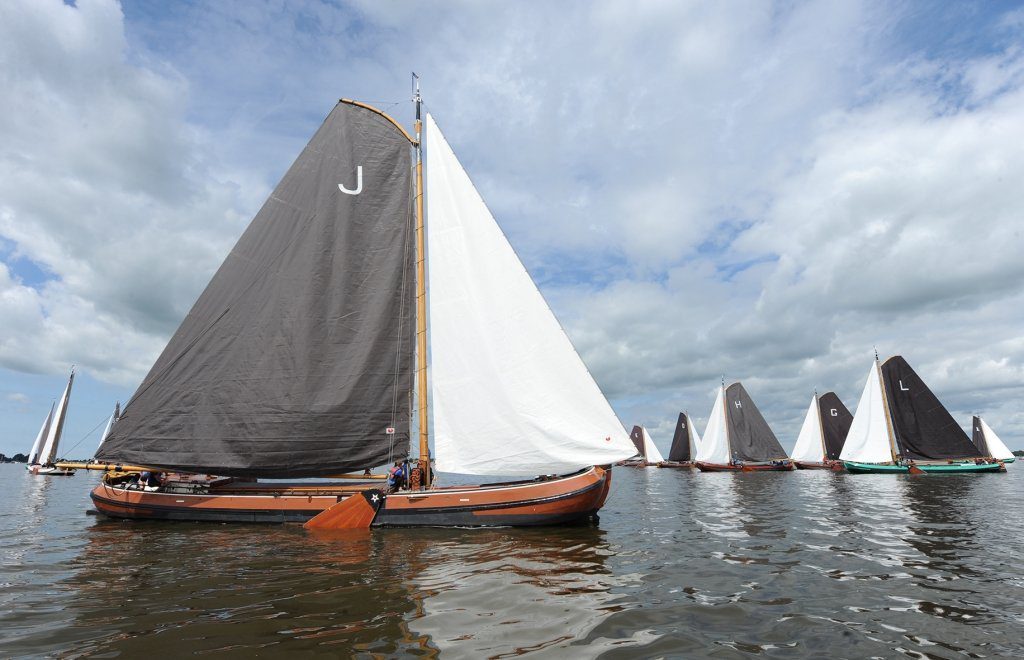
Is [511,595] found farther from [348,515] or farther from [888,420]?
[888,420]

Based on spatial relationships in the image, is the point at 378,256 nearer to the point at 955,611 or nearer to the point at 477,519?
the point at 477,519

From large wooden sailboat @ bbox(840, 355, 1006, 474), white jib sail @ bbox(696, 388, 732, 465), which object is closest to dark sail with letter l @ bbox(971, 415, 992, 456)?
large wooden sailboat @ bbox(840, 355, 1006, 474)

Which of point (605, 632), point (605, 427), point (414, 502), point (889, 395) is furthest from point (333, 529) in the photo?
point (889, 395)

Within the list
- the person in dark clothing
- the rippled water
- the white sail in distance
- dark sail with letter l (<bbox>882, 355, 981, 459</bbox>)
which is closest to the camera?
the rippled water

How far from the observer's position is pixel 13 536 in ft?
55.7

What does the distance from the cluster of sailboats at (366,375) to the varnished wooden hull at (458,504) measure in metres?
0.06

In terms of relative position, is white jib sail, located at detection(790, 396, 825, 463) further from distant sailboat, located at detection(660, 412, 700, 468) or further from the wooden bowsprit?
the wooden bowsprit

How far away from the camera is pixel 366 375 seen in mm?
19203

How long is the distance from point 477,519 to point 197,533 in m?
9.34

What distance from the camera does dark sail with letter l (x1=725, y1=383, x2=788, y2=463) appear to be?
75188 millimetres

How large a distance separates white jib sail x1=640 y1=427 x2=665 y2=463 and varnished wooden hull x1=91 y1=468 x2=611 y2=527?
10168cm

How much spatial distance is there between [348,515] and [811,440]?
270 ft

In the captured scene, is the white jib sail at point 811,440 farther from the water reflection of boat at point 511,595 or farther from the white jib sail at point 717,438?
the water reflection of boat at point 511,595

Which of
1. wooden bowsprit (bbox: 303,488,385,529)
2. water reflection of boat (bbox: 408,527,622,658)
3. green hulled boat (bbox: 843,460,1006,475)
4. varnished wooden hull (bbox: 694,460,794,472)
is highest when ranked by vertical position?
varnished wooden hull (bbox: 694,460,794,472)
